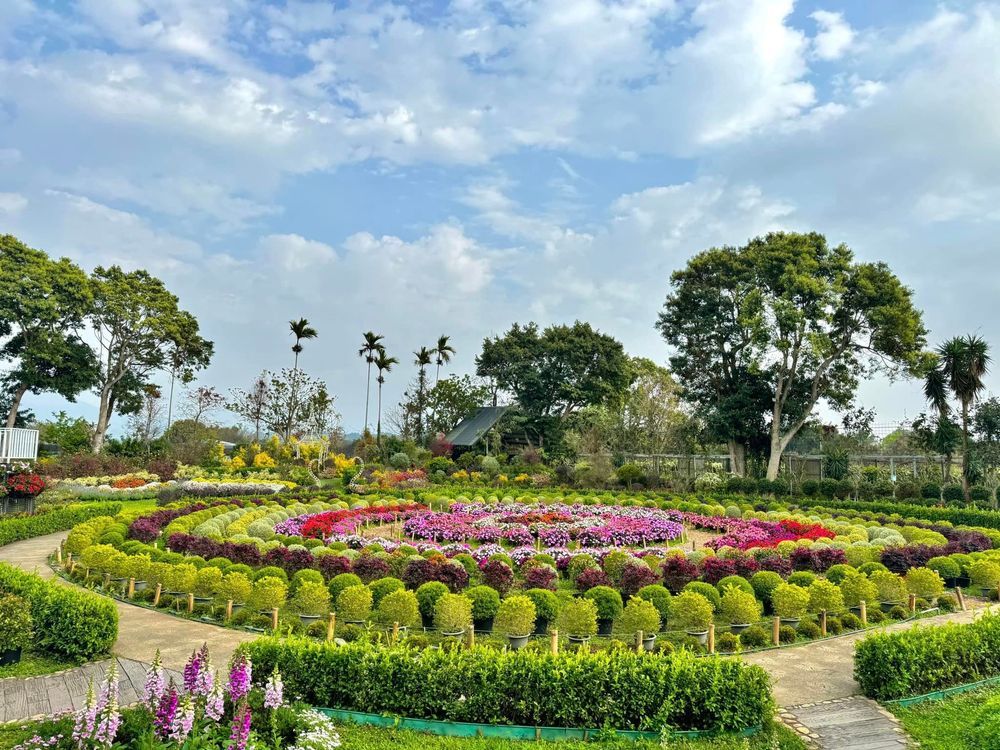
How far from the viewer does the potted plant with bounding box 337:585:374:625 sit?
9141mm

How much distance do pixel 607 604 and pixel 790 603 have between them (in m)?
2.57

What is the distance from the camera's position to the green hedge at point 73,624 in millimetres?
7945

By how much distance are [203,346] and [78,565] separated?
33.3 meters

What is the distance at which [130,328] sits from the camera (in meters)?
38.3

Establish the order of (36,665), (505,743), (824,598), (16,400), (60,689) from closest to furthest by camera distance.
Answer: (505,743)
(60,689)
(36,665)
(824,598)
(16,400)

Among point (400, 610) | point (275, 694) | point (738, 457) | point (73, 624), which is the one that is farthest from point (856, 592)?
point (738, 457)

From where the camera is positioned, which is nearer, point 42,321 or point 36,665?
point 36,665

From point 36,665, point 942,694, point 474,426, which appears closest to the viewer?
point 942,694

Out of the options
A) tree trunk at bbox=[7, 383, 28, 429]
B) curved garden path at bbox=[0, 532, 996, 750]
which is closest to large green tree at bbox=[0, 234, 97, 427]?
tree trunk at bbox=[7, 383, 28, 429]

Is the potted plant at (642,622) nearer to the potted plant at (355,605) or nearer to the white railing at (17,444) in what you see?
the potted plant at (355,605)

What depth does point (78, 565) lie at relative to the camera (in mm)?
12195

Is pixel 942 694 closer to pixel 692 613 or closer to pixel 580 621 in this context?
pixel 692 613

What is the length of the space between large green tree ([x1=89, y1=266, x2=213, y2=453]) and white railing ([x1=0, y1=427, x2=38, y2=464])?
962 cm

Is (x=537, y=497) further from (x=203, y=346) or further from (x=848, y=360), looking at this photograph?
(x=203, y=346)
